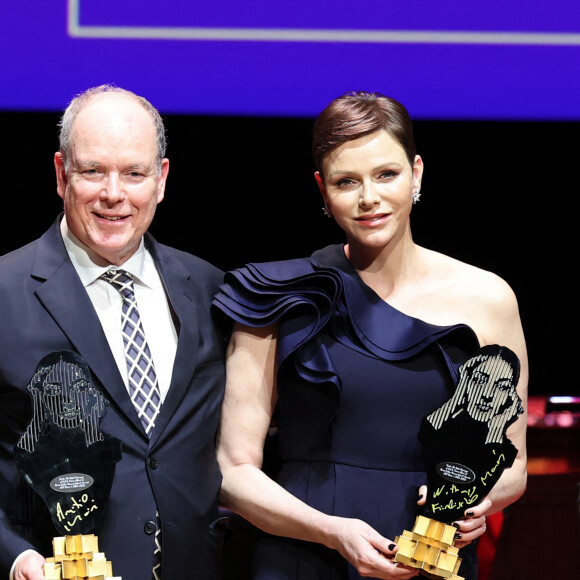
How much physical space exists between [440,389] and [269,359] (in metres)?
0.41

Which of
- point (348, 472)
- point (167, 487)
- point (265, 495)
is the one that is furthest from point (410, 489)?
point (167, 487)

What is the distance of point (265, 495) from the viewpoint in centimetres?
262

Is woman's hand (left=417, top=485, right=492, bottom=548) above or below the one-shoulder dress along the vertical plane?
below

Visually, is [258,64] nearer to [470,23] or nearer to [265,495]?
[470,23]

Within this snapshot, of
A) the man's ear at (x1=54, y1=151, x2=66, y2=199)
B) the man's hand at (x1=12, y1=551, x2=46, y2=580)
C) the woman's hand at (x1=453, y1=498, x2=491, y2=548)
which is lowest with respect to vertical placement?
the man's hand at (x1=12, y1=551, x2=46, y2=580)

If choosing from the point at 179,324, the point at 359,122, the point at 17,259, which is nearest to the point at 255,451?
A: the point at 179,324

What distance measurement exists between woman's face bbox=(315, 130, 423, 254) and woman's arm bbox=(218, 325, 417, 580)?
1.09 feet

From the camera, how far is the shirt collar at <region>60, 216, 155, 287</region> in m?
2.70

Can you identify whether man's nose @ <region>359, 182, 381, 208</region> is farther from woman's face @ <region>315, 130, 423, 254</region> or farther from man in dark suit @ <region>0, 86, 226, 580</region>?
man in dark suit @ <region>0, 86, 226, 580</region>

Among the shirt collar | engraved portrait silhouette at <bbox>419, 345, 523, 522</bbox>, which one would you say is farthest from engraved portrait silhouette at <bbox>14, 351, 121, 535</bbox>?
engraved portrait silhouette at <bbox>419, 345, 523, 522</bbox>

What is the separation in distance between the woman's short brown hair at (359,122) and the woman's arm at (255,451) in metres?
0.48

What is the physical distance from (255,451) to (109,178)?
29.1 inches

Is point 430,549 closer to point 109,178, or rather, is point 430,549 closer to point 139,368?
point 139,368

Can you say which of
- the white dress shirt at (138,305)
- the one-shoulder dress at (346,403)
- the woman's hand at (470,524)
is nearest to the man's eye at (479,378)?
the one-shoulder dress at (346,403)
